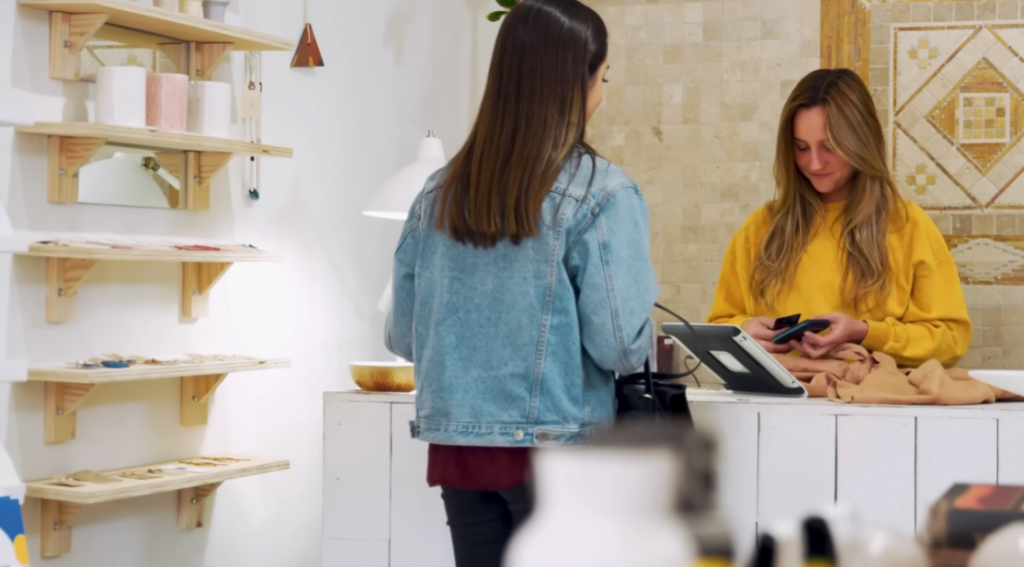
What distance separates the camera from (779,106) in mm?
4184

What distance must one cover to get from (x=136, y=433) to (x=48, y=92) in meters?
0.84

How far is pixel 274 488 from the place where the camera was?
3.20 meters

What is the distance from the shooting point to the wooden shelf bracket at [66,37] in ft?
7.91

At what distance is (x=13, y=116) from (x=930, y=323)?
1963 mm

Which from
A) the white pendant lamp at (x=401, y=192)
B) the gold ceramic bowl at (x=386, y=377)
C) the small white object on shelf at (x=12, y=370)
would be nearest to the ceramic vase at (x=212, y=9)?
the white pendant lamp at (x=401, y=192)

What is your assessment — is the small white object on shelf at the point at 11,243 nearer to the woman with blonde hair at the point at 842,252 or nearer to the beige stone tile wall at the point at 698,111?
the woman with blonde hair at the point at 842,252

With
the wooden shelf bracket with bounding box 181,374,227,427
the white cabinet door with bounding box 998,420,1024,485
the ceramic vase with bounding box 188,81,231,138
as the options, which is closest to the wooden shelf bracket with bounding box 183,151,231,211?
the ceramic vase with bounding box 188,81,231,138

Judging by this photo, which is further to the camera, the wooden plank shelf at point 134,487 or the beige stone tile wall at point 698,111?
the beige stone tile wall at point 698,111

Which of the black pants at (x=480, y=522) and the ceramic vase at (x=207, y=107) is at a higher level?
the ceramic vase at (x=207, y=107)

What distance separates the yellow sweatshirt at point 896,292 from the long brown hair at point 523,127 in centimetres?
112

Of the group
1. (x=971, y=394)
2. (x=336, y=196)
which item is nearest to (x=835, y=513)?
(x=971, y=394)

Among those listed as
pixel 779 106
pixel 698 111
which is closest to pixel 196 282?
pixel 698 111

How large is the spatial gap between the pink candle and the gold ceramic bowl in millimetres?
733

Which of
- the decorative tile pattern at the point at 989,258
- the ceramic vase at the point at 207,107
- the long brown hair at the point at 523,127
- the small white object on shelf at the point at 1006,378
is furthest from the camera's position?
the decorative tile pattern at the point at 989,258
